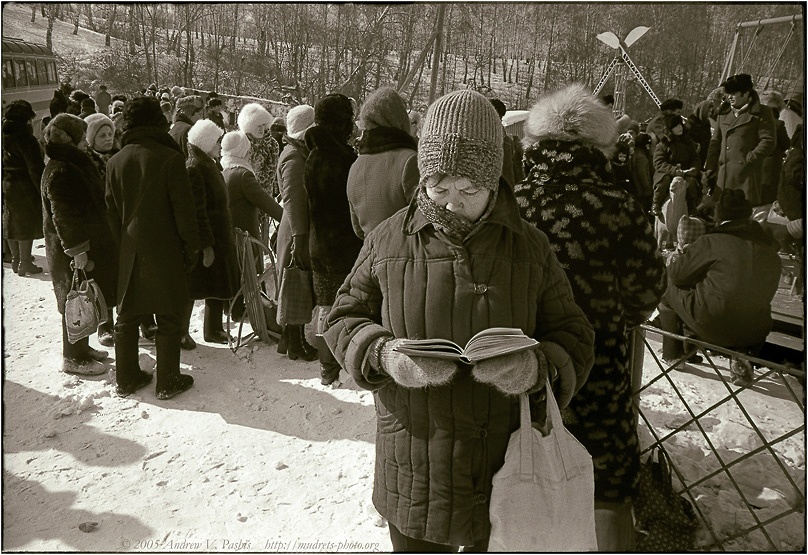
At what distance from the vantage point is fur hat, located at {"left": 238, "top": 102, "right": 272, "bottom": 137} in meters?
5.53

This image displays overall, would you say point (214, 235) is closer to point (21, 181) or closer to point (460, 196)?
point (460, 196)

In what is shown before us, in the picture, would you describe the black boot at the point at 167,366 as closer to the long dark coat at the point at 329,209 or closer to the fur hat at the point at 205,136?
the long dark coat at the point at 329,209

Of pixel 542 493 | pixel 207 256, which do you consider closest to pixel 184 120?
pixel 207 256

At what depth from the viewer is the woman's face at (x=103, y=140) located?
440 centimetres

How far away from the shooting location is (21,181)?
20.7 feet

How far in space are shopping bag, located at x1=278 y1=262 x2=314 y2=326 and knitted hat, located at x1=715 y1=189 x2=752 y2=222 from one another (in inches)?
112

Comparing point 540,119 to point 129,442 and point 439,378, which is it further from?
point 129,442

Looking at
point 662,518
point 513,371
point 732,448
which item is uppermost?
point 513,371

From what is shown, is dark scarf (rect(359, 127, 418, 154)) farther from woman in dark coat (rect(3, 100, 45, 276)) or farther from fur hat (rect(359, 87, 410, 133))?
woman in dark coat (rect(3, 100, 45, 276))

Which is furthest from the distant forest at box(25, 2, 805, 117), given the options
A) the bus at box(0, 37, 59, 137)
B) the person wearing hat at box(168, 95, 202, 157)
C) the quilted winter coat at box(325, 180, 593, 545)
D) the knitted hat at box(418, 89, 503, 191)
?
the quilted winter coat at box(325, 180, 593, 545)

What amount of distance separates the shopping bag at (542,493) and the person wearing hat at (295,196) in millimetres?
2736

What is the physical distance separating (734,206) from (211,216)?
12.1 feet

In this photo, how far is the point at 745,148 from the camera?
22.6 ft

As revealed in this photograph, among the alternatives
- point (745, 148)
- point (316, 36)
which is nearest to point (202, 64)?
point (316, 36)
